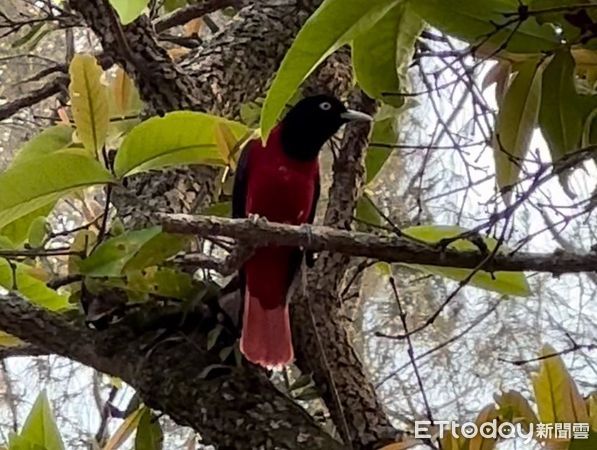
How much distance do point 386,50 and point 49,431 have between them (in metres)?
0.45

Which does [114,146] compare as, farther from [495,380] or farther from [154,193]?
[495,380]

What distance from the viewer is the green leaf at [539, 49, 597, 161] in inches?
24.6

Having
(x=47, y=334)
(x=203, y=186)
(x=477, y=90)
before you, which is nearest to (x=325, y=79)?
(x=203, y=186)

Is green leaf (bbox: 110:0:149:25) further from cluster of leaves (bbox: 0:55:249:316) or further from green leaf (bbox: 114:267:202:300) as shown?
green leaf (bbox: 114:267:202:300)

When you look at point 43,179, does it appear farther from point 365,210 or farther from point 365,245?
point 365,210

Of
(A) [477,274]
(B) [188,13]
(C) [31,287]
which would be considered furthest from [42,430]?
(B) [188,13]

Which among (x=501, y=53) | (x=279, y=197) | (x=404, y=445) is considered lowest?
Answer: (x=404, y=445)

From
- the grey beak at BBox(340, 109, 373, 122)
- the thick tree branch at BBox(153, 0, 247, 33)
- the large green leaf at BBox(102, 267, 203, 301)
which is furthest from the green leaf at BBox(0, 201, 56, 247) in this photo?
the thick tree branch at BBox(153, 0, 247, 33)

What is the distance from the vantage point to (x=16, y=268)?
0.87 m

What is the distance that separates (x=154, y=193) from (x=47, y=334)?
22 cm

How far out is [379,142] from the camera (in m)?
1.04

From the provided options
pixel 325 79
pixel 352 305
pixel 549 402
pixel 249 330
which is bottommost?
pixel 549 402

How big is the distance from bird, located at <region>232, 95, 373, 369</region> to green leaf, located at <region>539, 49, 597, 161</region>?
328 mm

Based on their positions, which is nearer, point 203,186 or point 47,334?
point 47,334
